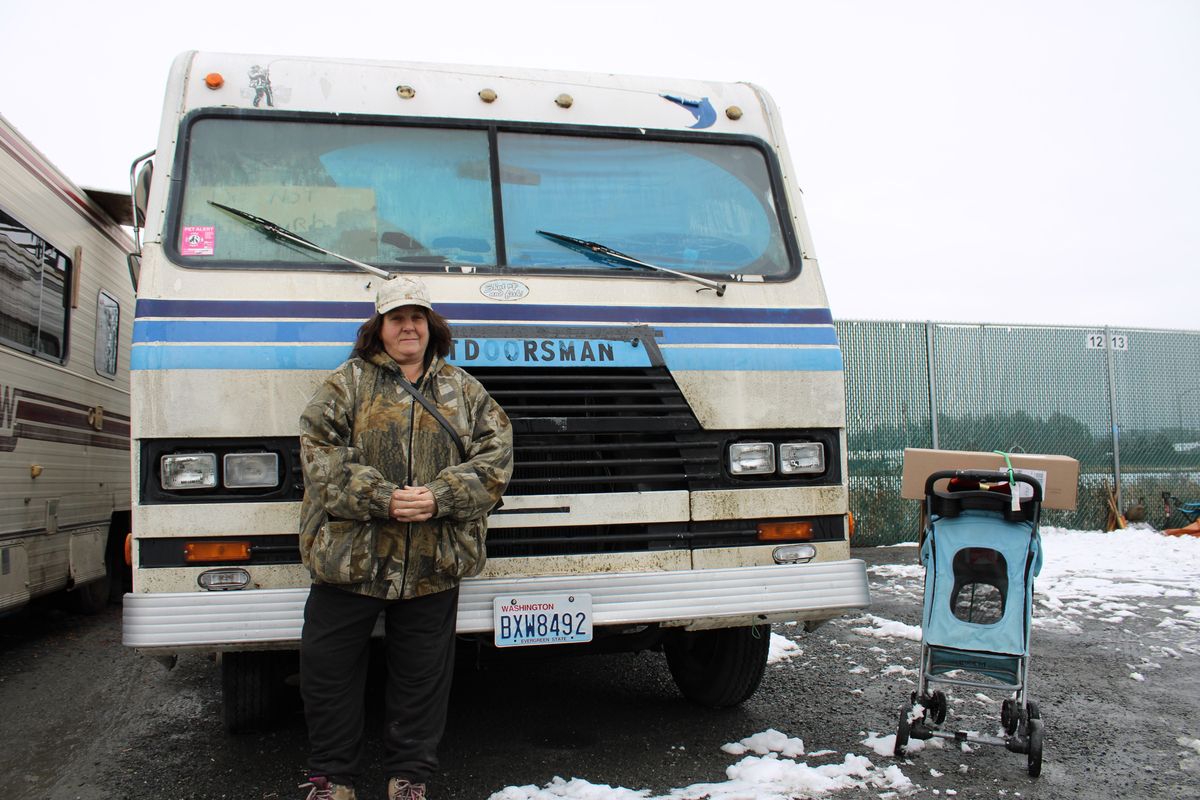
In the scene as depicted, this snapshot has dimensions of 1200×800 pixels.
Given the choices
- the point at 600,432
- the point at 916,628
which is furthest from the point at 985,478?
the point at 916,628

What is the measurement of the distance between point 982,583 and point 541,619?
1.96 meters

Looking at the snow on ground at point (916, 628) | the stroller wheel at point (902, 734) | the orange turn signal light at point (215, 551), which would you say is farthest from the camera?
the stroller wheel at point (902, 734)

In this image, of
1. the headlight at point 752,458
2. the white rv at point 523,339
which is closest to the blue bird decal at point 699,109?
the white rv at point 523,339

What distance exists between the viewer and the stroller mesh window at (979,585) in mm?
4105

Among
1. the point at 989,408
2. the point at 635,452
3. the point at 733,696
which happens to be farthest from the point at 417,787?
the point at 989,408

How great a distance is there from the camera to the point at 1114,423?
12305 millimetres

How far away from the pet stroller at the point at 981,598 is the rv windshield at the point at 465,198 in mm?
1392

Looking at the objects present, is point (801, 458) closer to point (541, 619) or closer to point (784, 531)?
point (784, 531)

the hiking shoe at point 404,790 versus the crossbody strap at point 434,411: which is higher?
the crossbody strap at point 434,411

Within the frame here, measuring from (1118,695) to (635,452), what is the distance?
3.23m

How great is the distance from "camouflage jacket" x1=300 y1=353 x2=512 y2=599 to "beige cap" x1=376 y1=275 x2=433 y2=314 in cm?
19

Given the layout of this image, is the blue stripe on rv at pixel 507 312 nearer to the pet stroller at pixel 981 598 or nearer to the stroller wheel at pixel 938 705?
the pet stroller at pixel 981 598

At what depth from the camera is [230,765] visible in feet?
13.6

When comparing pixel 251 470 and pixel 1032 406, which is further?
pixel 1032 406
